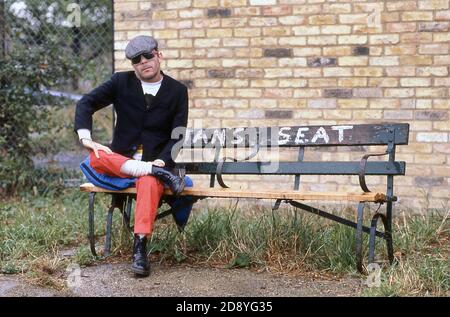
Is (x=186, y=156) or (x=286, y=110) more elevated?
(x=286, y=110)

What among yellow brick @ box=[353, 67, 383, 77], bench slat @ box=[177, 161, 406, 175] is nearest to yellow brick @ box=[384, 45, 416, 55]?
yellow brick @ box=[353, 67, 383, 77]

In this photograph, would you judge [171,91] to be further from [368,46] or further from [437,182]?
[437,182]

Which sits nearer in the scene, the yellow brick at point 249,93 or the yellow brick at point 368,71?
the yellow brick at point 368,71

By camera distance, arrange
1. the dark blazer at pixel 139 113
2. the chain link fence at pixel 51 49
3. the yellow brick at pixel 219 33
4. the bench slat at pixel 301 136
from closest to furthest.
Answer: the bench slat at pixel 301 136 < the dark blazer at pixel 139 113 < the yellow brick at pixel 219 33 < the chain link fence at pixel 51 49

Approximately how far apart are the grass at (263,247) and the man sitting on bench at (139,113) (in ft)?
1.59

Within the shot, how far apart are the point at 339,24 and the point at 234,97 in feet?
3.44

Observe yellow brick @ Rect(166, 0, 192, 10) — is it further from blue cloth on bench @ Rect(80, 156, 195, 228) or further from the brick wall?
blue cloth on bench @ Rect(80, 156, 195, 228)

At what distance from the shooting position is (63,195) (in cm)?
684

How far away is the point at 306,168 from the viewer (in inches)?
182

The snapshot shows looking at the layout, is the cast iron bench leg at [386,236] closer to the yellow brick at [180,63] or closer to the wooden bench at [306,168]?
the wooden bench at [306,168]

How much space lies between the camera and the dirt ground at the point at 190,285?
3.94 metres

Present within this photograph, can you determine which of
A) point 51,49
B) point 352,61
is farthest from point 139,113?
point 51,49

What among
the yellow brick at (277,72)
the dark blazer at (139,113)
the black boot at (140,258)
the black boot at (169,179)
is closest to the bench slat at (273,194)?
the black boot at (169,179)
